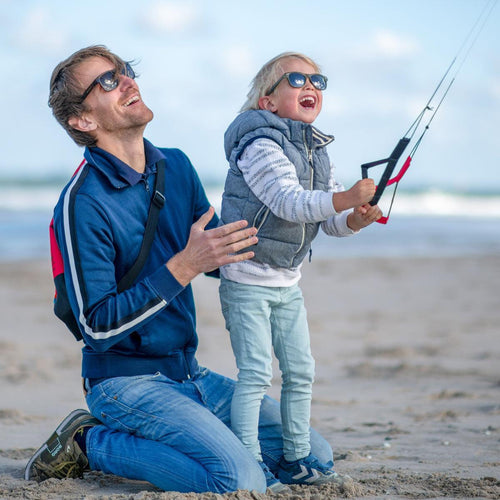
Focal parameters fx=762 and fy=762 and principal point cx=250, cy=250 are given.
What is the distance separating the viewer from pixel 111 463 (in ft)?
10.6

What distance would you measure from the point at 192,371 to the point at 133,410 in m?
0.39

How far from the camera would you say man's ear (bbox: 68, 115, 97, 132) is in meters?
3.33

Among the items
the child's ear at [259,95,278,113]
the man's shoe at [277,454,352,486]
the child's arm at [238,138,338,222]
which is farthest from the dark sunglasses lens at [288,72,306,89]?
the man's shoe at [277,454,352,486]

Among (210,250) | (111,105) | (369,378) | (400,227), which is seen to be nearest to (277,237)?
(210,250)

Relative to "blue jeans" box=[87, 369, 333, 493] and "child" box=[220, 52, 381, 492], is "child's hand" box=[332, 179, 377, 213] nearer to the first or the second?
"child" box=[220, 52, 381, 492]

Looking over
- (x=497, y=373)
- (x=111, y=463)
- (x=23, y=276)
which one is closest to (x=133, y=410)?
(x=111, y=463)

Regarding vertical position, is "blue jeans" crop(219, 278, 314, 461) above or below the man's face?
below

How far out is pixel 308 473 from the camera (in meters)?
3.29

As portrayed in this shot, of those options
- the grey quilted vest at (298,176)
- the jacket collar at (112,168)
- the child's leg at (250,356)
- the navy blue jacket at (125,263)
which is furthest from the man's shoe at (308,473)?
the jacket collar at (112,168)

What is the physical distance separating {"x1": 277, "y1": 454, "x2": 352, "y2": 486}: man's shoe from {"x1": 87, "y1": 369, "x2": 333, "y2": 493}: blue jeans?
0.83 feet

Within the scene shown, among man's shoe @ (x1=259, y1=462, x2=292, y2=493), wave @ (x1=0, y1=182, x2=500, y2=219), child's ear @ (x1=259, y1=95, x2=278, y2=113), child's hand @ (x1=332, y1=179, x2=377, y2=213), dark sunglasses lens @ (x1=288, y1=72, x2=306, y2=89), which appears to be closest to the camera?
child's hand @ (x1=332, y1=179, x2=377, y2=213)

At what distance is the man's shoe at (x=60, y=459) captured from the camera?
330 centimetres

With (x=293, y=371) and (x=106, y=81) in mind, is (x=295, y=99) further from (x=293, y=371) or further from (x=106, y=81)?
(x=293, y=371)

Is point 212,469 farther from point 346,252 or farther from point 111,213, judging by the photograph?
point 346,252
